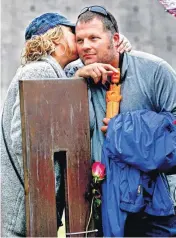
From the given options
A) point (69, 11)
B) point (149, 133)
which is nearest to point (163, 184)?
point (149, 133)

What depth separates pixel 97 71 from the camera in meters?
4.11

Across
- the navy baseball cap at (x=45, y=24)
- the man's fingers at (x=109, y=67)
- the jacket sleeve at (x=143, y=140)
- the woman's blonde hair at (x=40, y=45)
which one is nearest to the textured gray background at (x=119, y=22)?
the navy baseball cap at (x=45, y=24)

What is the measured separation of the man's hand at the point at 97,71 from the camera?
162 inches

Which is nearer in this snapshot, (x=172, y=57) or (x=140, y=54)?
(x=140, y=54)

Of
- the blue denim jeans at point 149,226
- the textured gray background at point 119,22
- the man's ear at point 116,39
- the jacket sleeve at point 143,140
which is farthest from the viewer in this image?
the textured gray background at point 119,22

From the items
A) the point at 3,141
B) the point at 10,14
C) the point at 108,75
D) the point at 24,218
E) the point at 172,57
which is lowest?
the point at 24,218

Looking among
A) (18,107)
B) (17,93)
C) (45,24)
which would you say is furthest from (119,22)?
(18,107)

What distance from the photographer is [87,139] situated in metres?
4.13

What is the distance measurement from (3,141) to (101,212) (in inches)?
30.2

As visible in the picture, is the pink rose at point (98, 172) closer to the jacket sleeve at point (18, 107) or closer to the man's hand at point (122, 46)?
the jacket sleeve at point (18, 107)

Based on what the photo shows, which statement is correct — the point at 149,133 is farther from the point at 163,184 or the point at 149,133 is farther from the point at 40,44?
the point at 40,44

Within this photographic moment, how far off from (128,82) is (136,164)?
0.56 metres

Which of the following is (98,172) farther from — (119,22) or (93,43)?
(119,22)

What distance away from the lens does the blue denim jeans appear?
4074 mm
